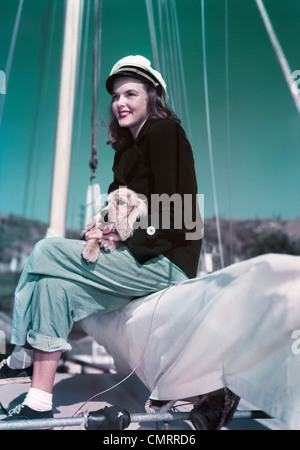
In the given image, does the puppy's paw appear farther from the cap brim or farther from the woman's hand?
the cap brim

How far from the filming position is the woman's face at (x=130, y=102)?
1.12 metres

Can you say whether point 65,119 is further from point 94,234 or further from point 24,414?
point 24,414

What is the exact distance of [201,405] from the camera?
80cm

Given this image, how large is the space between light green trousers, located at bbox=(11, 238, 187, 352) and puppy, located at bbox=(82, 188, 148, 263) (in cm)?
2

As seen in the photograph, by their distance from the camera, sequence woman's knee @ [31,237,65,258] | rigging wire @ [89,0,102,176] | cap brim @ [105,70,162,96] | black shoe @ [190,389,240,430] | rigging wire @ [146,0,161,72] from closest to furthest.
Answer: black shoe @ [190,389,240,430] < woman's knee @ [31,237,65,258] < cap brim @ [105,70,162,96] < rigging wire @ [89,0,102,176] < rigging wire @ [146,0,161,72]

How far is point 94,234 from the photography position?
953 mm

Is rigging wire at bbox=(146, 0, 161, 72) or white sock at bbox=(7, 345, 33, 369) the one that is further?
rigging wire at bbox=(146, 0, 161, 72)

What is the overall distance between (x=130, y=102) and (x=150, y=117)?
0.24ft

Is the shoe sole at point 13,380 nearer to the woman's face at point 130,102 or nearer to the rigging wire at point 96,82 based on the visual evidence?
the woman's face at point 130,102

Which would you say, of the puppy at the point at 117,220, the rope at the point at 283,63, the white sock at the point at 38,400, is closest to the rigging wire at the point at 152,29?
the rope at the point at 283,63

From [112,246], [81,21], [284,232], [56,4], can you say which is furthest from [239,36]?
[284,232]

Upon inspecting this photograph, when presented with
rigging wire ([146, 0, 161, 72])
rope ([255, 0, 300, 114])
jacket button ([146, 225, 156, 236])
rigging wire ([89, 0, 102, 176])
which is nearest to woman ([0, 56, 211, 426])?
jacket button ([146, 225, 156, 236])

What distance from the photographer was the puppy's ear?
0.94 meters

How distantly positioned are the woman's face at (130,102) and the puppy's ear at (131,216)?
284 mm
